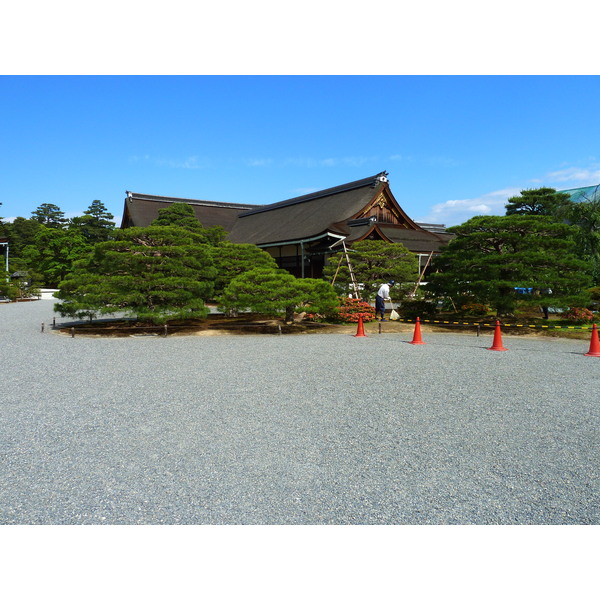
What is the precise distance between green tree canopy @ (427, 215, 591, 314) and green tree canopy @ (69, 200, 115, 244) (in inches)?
1503

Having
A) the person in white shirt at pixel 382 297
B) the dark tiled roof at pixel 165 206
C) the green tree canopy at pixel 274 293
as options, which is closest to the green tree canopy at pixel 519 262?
the person in white shirt at pixel 382 297

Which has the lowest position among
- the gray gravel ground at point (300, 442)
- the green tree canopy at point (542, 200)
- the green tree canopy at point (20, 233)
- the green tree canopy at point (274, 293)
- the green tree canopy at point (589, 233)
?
the gray gravel ground at point (300, 442)

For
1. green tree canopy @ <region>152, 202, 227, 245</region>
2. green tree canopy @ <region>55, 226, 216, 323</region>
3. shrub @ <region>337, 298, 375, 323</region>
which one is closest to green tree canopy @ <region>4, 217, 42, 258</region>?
green tree canopy @ <region>152, 202, 227, 245</region>

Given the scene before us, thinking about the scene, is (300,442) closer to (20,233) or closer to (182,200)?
(182,200)

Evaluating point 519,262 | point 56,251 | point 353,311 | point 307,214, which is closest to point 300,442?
point 519,262

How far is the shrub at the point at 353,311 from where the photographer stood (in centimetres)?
1367

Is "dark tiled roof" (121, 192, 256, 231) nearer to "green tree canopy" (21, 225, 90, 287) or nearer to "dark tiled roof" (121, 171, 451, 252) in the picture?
"dark tiled roof" (121, 171, 451, 252)

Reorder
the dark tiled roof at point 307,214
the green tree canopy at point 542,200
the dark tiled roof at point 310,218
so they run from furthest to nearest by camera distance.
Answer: the dark tiled roof at point 307,214
the dark tiled roof at point 310,218
the green tree canopy at point 542,200

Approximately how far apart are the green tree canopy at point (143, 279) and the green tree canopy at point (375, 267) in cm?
543

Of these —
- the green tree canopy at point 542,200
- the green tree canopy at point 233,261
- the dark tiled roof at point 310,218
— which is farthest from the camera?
the dark tiled roof at point 310,218

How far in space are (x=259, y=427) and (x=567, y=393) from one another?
395cm

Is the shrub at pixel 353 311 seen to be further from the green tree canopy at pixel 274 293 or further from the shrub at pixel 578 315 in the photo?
the shrub at pixel 578 315

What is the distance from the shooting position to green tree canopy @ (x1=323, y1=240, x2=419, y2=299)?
15.2 meters

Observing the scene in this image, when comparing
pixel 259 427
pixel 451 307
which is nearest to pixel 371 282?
pixel 451 307
